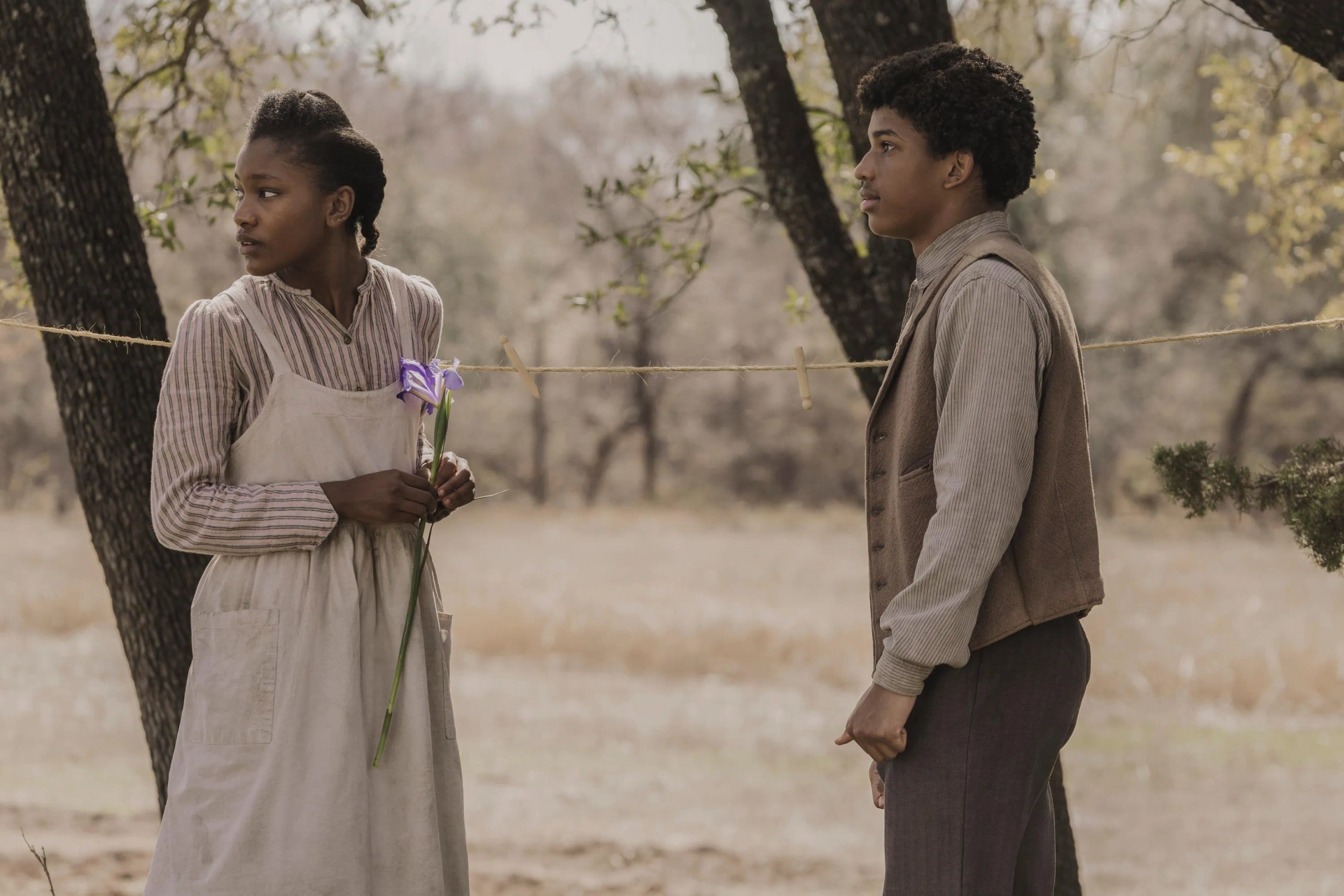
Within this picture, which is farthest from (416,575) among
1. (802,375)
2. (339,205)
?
(802,375)

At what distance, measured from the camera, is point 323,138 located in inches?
89.6

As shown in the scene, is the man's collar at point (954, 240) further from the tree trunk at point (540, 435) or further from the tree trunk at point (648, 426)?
the tree trunk at point (540, 435)

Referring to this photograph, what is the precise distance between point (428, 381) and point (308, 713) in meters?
0.60

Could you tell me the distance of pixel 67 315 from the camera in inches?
129

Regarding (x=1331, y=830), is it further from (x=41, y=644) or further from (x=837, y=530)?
(x=837, y=530)

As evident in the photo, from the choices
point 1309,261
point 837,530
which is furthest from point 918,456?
point 837,530

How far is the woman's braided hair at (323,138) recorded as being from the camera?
7.38 ft

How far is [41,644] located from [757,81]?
30.7 ft

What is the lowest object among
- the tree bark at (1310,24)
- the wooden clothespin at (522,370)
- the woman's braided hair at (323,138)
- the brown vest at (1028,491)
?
the brown vest at (1028,491)

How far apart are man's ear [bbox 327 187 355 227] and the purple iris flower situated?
27cm

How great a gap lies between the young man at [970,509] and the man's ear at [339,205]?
0.88 meters

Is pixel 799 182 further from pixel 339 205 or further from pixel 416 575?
pixel 416 575

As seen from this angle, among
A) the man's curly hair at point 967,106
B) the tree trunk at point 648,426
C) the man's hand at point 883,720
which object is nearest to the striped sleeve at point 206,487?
the man's hand at point 883,720

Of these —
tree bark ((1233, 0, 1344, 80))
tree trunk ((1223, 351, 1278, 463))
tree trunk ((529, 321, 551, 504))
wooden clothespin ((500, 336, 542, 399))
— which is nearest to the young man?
wooden clothespin ((500, 336, 542, 399))
